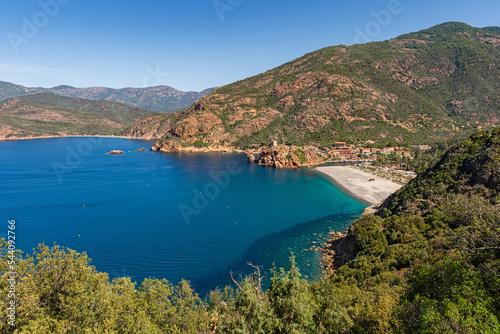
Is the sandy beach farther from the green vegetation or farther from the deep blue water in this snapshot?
the green vegetation

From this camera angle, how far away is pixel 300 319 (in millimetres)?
12203

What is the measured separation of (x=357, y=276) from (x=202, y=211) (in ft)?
161

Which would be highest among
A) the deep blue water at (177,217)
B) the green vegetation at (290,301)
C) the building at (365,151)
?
the building at (365,151)

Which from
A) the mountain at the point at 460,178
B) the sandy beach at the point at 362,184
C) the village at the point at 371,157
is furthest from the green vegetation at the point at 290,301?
the village at the point at 371,157

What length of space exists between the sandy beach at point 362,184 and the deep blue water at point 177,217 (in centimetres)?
676

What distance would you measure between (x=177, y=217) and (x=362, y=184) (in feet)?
248

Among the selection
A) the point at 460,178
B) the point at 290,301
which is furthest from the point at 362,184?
the point at 290,301

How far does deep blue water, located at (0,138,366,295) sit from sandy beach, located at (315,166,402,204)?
266 inches

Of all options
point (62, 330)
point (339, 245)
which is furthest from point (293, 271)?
point (339, 245)

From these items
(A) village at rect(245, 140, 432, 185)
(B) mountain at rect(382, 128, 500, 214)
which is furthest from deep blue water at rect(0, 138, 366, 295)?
(A) village at rect(245, 140, 432, 185)

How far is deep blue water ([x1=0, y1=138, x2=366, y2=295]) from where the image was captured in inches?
1763

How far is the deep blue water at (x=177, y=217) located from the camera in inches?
1763

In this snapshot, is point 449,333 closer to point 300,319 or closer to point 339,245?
point 300,319

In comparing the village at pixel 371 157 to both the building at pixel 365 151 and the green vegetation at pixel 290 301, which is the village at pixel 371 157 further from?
the green vegetation at pixel 290 301
